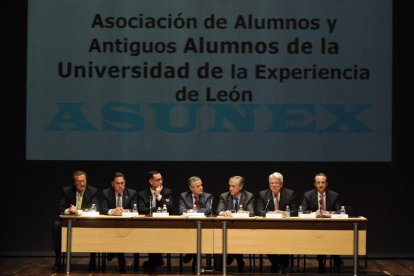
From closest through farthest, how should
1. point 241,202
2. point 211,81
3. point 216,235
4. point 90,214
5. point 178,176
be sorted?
point 216,235
point 90,214
point 241,202
point 211,81
point 178,176

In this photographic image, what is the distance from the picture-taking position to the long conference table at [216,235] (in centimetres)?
884

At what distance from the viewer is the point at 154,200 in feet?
31.6

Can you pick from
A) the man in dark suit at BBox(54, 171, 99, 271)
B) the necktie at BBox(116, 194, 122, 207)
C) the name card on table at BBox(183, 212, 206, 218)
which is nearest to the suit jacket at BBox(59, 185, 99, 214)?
the man in dark suit at BBox(54, 171, 99, 271)

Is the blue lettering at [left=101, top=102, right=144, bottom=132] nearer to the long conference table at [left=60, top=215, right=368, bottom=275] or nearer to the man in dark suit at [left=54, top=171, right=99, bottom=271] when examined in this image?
the man in dark suit at [left=54, top=171, right=99, bottom=271]

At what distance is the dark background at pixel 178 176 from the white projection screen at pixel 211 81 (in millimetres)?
174

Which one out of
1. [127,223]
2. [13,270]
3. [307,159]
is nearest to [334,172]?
[307,159]

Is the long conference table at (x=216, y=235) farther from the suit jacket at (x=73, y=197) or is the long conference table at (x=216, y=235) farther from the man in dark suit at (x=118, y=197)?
the suit jacket at (x=73, y=197)

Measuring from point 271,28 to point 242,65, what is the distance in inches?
23.3

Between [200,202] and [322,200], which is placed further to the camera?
[322,200]

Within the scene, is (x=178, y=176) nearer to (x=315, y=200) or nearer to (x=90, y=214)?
(x=315, y=200)

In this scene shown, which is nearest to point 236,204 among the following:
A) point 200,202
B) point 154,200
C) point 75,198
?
point 200,202

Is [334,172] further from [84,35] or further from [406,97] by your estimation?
[84,35]

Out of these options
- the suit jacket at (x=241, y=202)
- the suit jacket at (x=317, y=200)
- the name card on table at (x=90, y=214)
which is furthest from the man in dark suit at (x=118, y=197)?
the suit jacket at (x=317, y=200)

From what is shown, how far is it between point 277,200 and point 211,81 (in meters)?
1.99
